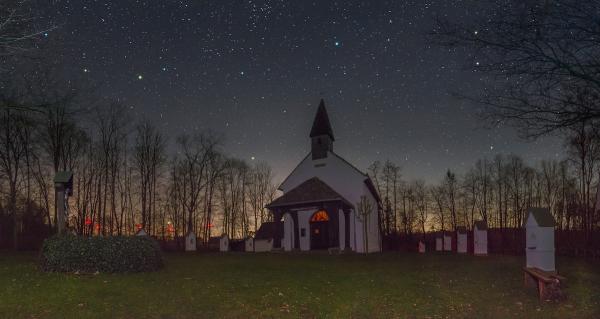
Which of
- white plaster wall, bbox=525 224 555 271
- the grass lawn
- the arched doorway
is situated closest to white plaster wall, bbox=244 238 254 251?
the arched doorway

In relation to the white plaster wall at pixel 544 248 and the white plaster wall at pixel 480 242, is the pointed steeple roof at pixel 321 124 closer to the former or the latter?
the white plaster wall at pixel 480 242

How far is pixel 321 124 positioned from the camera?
37.2 meters

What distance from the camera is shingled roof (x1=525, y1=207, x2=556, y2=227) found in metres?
11.9

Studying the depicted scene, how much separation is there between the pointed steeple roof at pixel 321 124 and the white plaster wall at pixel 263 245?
953 cm

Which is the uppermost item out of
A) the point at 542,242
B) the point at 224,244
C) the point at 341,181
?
the point at 341,181

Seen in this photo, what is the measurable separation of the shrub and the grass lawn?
572 mm

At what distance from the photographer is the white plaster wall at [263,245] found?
37094 mm

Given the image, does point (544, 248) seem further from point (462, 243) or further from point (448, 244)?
point (448, 244)

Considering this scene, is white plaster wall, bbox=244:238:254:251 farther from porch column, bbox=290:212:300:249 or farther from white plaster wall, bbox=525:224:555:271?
white plaster wall, bbox=525:224:555:271

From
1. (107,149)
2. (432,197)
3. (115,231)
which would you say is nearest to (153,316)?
(107,149)

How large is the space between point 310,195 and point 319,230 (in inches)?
123

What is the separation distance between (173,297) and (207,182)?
127 ft

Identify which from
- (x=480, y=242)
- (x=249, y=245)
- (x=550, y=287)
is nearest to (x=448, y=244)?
(x=480, y=242)

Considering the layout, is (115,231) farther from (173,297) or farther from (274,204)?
(173,297)
